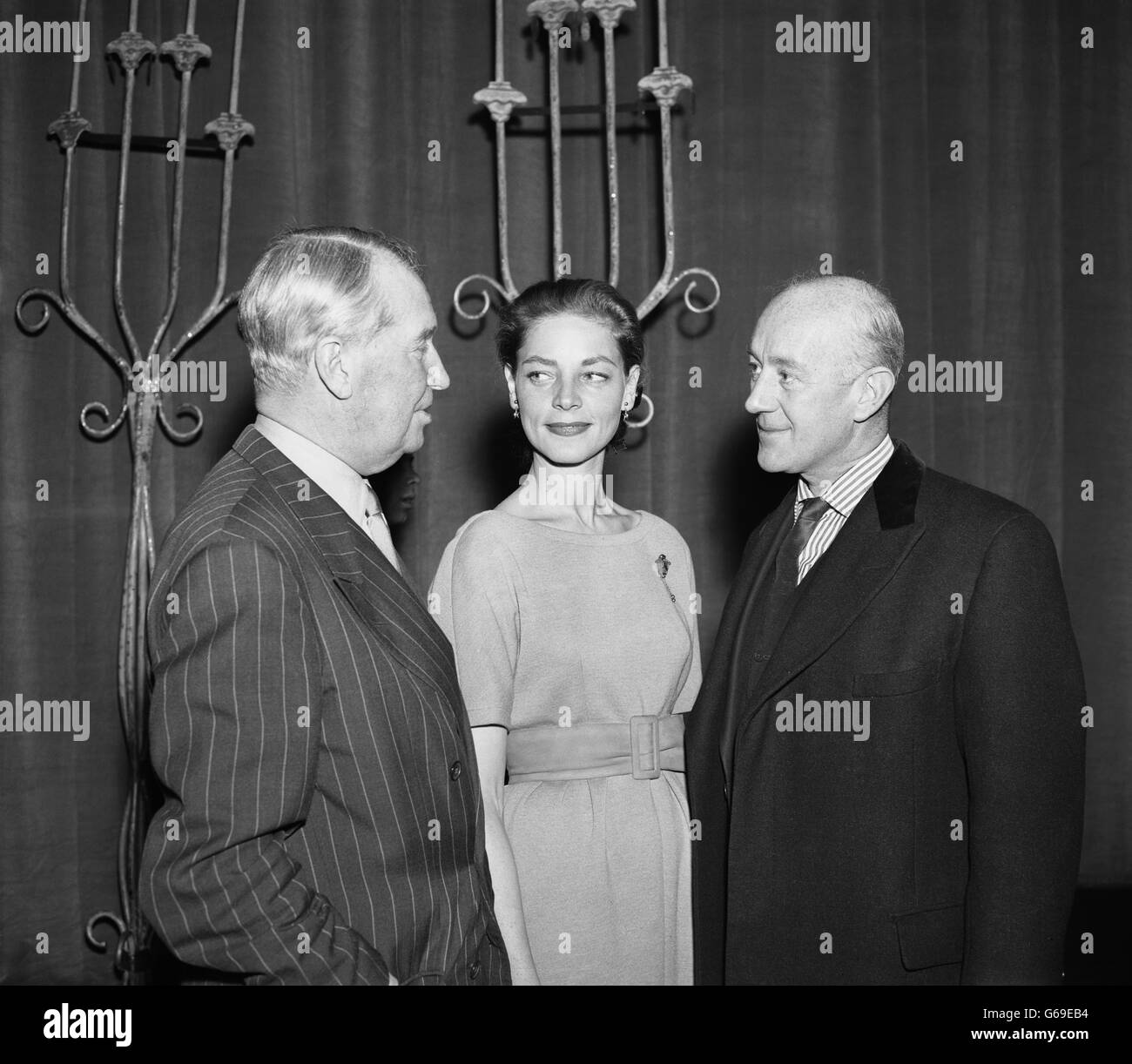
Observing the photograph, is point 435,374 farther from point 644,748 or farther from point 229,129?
point 229,129

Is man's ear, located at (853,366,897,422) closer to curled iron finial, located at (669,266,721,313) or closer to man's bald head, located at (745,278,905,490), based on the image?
man's bald head, located at (745,278,905,490)

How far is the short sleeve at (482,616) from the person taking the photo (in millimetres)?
1607

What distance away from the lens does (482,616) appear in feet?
5.35

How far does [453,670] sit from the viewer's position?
130cm

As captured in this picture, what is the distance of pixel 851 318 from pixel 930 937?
0.80 meters

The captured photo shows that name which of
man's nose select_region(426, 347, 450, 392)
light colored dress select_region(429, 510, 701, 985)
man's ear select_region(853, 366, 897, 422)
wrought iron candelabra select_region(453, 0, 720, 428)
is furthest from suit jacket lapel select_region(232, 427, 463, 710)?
wrought iron candelabra select_region(453, 0, 720, 428)

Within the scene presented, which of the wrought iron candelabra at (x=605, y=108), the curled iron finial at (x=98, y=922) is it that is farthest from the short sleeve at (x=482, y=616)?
the curled iron finial at (x=98, y=922)

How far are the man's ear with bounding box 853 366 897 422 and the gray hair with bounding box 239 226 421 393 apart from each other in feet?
2.17

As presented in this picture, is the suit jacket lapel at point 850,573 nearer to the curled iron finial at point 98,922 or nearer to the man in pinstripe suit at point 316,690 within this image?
the man in pinstripe suit at point 316,690

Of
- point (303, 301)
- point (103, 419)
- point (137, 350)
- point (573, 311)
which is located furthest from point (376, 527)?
point (103, 419)

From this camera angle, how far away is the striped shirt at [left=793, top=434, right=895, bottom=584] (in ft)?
5.29

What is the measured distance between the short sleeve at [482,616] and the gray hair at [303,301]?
460 millimetres

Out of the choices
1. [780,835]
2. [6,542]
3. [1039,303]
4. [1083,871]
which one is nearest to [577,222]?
[1039,303]
